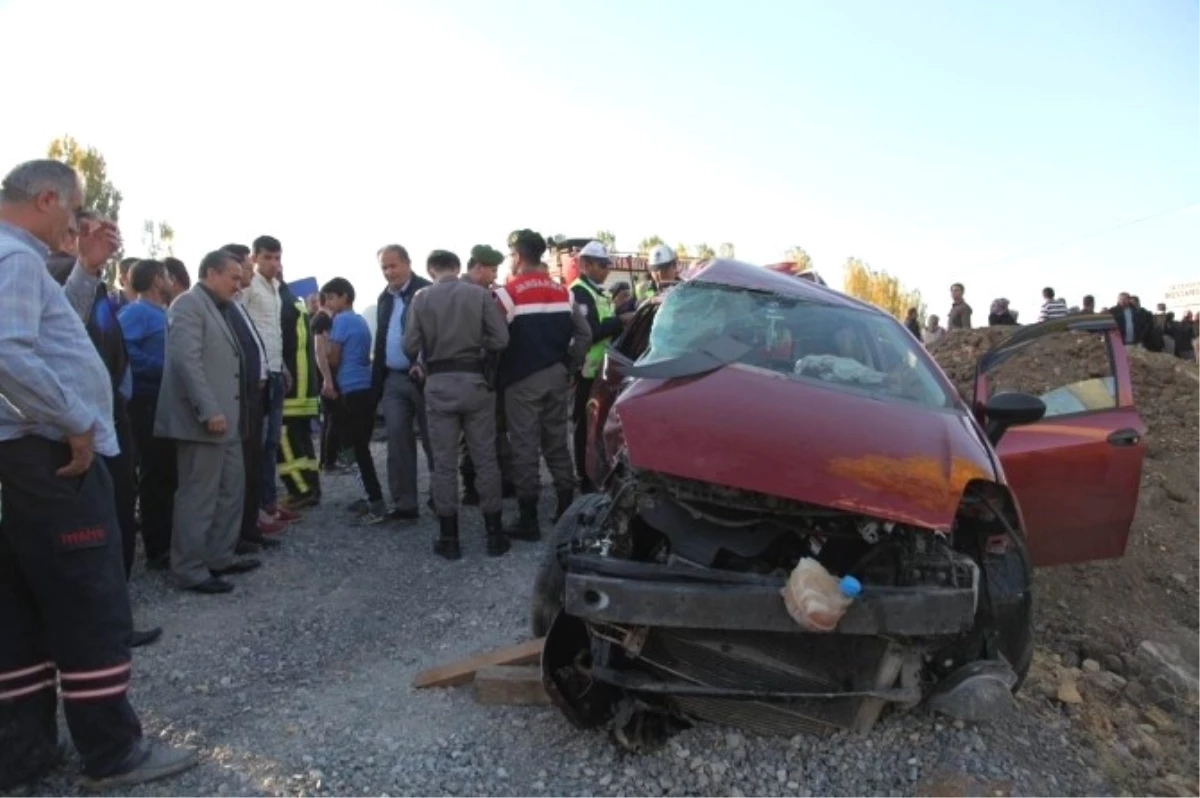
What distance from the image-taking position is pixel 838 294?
437 centimetres

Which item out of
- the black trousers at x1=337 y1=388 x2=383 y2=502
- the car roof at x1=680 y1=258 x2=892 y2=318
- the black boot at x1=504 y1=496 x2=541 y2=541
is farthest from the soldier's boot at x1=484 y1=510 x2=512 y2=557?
the car roof at x1=680 y1=258 x2=892 y2=318

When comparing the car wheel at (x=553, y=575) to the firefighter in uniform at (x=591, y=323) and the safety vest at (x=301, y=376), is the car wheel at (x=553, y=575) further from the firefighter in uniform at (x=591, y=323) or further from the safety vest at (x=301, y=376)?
the safety vest at (x=301, y=376)

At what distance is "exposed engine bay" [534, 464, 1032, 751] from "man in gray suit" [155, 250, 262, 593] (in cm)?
272

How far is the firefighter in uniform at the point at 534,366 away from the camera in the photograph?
19.3 feet

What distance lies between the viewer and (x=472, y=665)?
3.60 meters

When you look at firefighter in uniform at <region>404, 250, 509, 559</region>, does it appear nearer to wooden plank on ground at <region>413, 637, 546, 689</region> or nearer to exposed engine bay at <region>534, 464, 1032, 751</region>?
wooden plank on ground at <region>413, 637, 546, 689</region>

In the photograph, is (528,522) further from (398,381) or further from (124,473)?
(124,473)

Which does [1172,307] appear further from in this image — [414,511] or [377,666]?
[377,666]

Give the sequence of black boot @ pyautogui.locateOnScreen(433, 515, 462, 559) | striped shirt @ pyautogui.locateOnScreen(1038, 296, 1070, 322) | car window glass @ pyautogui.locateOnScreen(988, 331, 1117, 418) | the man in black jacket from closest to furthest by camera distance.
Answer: black boot @ pyautogui.locateOnScreen(433, 515, 462, 559)
the man in black jacket
car window glass @ pyautogui.locateOnScreen(988, 331, 1117, 418)
striped shirt @ pyautogui.locateOnScreen(1038, 296, 1070, 322)

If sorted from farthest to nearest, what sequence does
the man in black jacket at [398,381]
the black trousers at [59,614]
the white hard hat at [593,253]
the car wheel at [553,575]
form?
the white hard hat at [593,253] < the man in black jacket at [398,381] < the car wheel at [553,575] < the black trousers at [59,614]

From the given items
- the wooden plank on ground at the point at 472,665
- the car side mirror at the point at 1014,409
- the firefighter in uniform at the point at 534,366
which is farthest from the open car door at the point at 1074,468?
the firefighter in uniform at the point at 534,366

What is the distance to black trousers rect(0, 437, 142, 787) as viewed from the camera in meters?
2.74

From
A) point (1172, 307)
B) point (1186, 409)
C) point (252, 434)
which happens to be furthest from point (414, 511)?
point (1172, 307)

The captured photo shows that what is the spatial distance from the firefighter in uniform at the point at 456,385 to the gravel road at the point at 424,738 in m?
1.04
